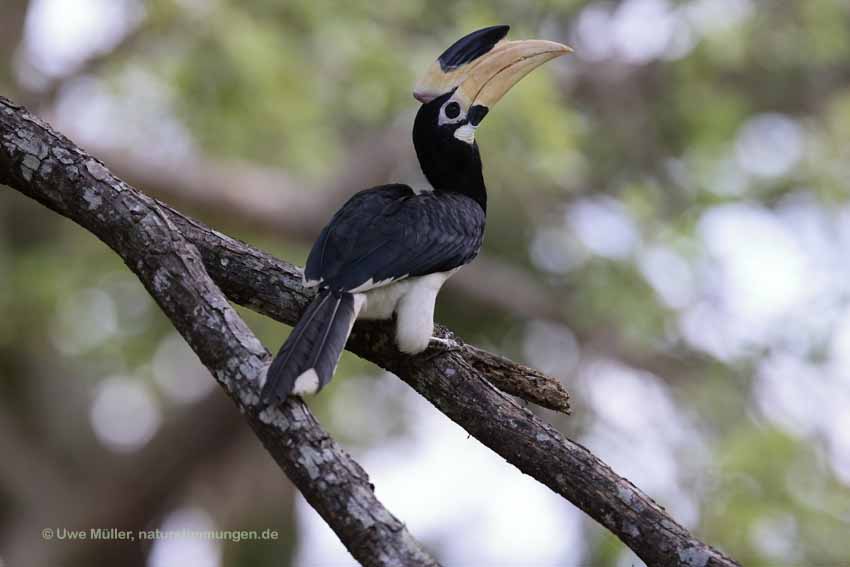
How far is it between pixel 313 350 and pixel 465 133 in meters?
1.30

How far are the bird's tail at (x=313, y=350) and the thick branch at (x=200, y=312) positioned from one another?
0.14 ft

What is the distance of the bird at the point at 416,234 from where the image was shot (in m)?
2.76

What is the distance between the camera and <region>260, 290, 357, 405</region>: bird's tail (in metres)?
2.52

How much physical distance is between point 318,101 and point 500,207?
5.44 ft

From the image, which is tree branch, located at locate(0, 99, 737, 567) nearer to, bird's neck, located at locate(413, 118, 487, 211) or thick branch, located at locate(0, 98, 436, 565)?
thick branch, located at locate(0, 98, 436, 565)

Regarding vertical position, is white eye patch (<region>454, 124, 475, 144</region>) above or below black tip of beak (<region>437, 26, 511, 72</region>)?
below

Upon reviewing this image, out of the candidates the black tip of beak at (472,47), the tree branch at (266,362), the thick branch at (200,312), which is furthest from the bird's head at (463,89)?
the thick branch at (200,312)

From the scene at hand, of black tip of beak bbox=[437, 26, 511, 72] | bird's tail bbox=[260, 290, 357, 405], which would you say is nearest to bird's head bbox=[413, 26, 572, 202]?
black tip of beak bbox=[437, 26, 511, 72]

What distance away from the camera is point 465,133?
377 centimetres

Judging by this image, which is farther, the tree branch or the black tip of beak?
the black tip of beak

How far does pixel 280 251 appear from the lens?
25.6ft

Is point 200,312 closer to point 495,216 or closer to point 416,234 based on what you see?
point 416,234

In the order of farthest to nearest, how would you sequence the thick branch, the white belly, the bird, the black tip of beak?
the black tip of beak < the white belly < the bird < the thick branch

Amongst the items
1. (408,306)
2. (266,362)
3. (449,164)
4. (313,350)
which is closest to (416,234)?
(408,306)
